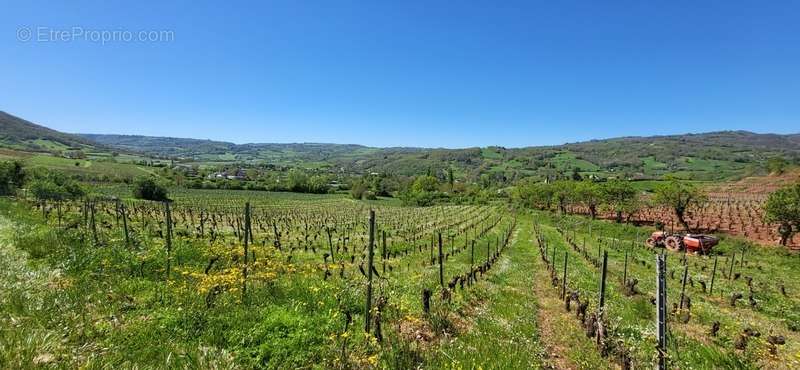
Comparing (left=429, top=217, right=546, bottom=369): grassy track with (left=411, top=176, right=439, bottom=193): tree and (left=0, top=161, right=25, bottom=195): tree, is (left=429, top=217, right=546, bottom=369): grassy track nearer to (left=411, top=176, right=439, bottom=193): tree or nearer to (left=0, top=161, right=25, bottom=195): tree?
(left=0, top=161, right=25, bottom=195): tree

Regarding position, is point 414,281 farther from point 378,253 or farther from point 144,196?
point 144,196

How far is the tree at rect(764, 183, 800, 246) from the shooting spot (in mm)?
32531

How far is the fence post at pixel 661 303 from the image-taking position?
202 inches

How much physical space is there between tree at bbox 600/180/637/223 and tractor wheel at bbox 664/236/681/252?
19.6 m

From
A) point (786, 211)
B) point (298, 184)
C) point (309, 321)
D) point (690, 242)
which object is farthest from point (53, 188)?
point (786, 211)

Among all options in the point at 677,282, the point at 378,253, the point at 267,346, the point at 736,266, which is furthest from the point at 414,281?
the point at 736,266

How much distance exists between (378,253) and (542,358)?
17563 mm

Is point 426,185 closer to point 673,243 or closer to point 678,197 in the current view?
point 678,197

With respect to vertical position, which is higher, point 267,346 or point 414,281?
point 267,346

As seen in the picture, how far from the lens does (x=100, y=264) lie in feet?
32.0

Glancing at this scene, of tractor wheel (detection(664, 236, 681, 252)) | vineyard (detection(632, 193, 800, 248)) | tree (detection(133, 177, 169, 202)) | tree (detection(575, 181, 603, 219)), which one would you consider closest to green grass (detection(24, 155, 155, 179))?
tree (detection(133, 177, 169, 202))

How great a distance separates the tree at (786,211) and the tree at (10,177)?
10159cm

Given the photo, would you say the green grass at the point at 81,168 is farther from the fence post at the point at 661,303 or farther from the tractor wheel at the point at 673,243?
the fence post at the point at 661,303

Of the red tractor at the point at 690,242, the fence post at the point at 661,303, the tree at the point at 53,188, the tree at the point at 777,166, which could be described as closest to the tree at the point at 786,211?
the red tractor at the point at 690,242
